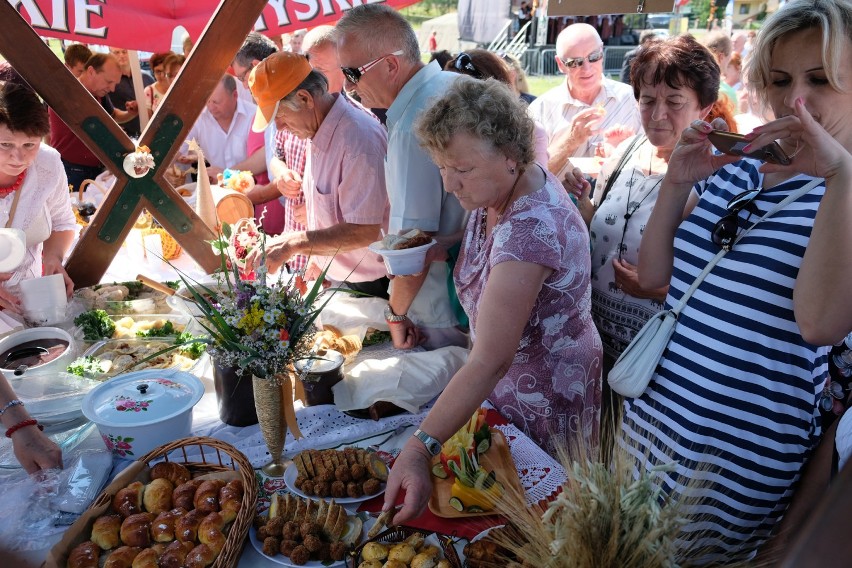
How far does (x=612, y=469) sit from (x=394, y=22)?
202cm

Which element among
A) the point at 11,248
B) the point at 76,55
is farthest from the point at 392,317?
the point at 76,55

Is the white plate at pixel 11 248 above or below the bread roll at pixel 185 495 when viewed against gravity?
above

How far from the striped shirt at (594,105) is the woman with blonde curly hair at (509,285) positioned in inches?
101

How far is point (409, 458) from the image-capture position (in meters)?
1.44

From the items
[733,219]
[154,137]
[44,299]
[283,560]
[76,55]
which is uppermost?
[76,55]

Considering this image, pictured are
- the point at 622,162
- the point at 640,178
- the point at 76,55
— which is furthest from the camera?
the point at 76,55

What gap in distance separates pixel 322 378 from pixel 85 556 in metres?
0.88

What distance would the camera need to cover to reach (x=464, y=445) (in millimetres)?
1657

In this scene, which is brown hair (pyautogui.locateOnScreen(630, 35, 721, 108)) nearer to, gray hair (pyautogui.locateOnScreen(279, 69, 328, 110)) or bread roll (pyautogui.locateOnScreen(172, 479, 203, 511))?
gray hair (pyautogui.locateOnScreen(279, 69, 328, 110))

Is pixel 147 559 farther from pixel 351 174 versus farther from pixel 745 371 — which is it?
pixel 351 174

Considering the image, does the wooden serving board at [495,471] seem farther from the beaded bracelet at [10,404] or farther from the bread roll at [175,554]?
the beaded bracelet at [10,404]

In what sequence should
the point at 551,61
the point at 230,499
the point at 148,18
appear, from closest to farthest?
the point at 230,499 < the point at 148,18 < the point at 551,61

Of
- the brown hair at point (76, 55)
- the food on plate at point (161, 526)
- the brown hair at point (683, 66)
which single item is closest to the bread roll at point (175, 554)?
the food on plate at point (161, 526)

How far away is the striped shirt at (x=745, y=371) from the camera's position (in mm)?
1365
